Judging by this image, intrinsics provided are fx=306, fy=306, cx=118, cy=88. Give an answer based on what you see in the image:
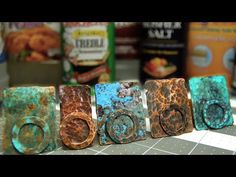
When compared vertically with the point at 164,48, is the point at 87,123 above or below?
below

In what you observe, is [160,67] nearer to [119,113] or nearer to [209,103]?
[209,103]

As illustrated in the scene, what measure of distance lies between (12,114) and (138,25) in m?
1.00

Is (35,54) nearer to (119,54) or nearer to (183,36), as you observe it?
(119,54)

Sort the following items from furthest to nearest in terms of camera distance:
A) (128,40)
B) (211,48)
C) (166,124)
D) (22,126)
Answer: (128,40)
(211,48)
(166,124)
(22,126)

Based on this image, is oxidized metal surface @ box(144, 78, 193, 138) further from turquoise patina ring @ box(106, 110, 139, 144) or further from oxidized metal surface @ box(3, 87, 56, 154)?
oxidized metal surface @ box(3, 87, 56, 154)

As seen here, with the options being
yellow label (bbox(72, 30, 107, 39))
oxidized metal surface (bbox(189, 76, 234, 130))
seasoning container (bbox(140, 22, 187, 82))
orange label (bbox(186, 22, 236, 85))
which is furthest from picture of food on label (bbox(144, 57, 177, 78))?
oxidized metal surface (bbox(189, 76, 234, 130))

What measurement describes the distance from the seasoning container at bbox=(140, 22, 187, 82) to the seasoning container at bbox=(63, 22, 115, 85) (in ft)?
0.66

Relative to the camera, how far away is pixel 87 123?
89 cm

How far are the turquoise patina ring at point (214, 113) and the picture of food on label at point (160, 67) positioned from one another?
0.49m

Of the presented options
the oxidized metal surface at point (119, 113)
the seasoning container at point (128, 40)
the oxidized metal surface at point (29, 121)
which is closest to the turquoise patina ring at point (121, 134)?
the oxidized metal surface at point (119, 113)

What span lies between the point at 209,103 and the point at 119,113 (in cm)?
32

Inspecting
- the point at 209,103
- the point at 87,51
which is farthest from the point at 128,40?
the point at 209,103

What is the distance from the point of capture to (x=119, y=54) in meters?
1.71

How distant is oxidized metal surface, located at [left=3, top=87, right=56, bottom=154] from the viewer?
820 millimetres
